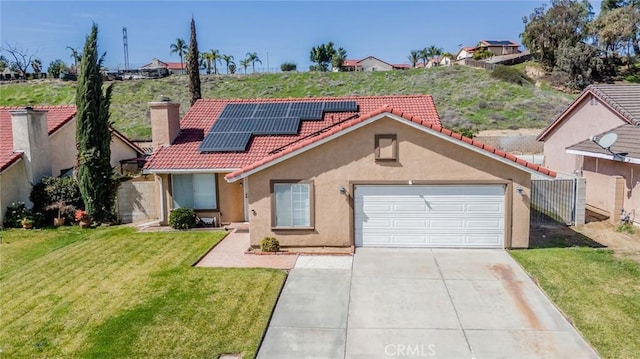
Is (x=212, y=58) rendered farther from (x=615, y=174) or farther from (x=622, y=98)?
(x=615, y=174)

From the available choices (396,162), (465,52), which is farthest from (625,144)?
(465,52)

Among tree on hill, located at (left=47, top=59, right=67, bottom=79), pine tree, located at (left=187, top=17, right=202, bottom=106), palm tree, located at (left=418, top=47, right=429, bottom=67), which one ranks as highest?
palm tree, located at (left=418, top=47, right=429, bottom=67)

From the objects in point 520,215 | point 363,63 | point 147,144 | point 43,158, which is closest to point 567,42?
point 363,63

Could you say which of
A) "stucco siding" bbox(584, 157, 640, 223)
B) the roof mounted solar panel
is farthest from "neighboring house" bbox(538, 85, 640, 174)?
the roof mounted solar panel

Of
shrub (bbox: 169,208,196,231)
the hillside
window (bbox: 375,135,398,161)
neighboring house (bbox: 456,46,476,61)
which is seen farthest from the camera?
neighboring house (bbox: 456,46,476,61)

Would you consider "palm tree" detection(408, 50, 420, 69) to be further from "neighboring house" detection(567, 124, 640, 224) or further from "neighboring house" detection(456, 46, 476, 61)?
"neighboring house" detection(567, 124, 640, 224)

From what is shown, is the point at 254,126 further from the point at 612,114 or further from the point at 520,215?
the point at 612,114
